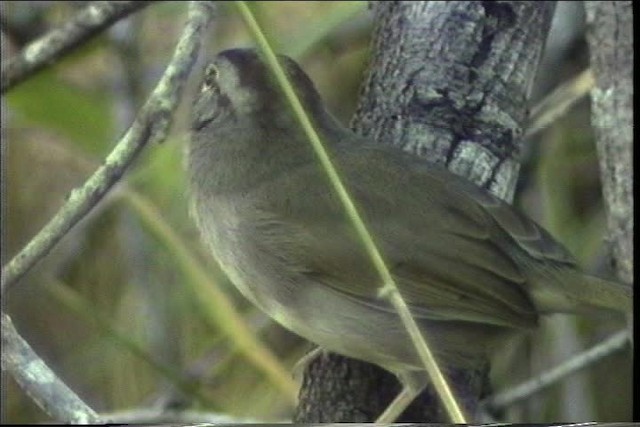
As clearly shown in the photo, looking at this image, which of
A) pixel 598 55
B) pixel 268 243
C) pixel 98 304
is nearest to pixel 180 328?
pixel 98 304

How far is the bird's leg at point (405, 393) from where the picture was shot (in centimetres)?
97

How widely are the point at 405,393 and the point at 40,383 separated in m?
0.27

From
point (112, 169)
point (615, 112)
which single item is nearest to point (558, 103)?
point (615, 112)

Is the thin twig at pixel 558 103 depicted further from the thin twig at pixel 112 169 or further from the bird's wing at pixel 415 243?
the thin twig at pixel 112 169

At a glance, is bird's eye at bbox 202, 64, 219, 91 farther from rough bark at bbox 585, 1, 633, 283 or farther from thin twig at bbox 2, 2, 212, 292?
rough bark at bbox 585, 1, 633, 283

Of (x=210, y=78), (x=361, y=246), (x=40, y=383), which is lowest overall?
(x=40, y=383)

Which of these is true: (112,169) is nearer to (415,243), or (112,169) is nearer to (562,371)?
(415,243)

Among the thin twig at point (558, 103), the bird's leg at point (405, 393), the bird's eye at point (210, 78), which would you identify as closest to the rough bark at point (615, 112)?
the thin twig at point (558, 103)

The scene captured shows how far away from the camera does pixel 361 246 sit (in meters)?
0.93

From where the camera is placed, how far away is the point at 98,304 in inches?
49.0

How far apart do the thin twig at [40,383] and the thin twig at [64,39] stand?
28 cm

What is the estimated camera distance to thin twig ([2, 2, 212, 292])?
0.91 m

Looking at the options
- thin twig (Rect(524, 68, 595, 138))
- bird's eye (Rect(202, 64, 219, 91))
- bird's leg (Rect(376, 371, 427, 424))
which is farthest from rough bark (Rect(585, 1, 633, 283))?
bird's eye (Rect(202, 64, 219, 91))

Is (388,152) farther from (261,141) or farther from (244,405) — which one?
(244,405)
